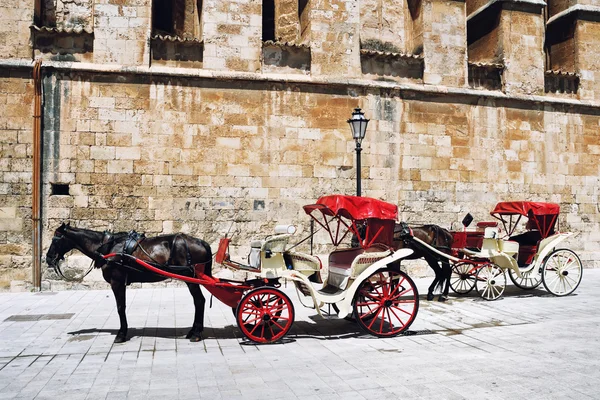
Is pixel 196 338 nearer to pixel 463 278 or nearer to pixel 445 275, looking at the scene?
pixel 445 275

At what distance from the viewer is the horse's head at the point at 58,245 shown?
6242 millimetres

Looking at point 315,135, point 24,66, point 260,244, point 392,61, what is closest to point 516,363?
point 260,244

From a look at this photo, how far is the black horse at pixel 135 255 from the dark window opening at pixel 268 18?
906 cm

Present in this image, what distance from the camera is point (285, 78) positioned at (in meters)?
11.4

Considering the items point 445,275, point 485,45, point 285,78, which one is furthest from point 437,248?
point 485,45

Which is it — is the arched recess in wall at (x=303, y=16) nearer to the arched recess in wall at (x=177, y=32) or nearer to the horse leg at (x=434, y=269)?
the arched recess in wall at (x=177, y=32)

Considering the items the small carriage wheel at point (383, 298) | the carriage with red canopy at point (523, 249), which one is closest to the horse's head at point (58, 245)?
the small carriage wheel at point (383, 298)

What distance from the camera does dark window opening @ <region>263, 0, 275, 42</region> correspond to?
13922mm

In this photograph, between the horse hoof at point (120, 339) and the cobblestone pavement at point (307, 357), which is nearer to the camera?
the cobblestone pavement at point (307, 357)

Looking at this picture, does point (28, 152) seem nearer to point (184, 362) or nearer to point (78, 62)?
point (78, 62)

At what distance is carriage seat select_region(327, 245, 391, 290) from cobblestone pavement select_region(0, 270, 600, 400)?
689 millimetres

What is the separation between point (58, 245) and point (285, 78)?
663cm

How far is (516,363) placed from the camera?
501 cm

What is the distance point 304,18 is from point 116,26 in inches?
171
